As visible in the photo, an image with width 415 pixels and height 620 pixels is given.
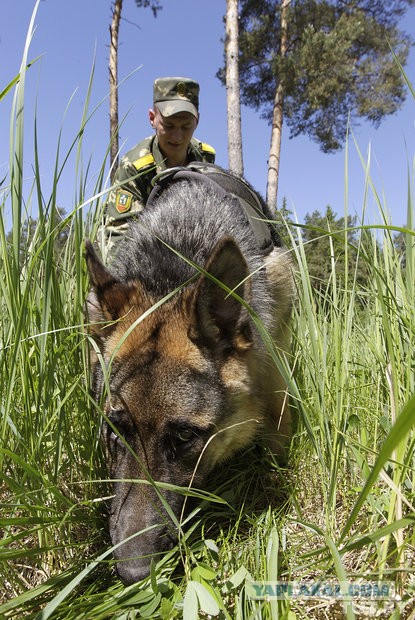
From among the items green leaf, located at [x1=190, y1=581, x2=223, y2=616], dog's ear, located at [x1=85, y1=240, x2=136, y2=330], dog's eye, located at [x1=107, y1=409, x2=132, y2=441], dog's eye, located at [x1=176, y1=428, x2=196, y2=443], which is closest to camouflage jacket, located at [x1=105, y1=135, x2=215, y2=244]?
dog's ear, located at [x1=85, y1=240, x2=136, y2=330]

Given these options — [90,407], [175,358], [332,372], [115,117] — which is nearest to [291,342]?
[332,372]

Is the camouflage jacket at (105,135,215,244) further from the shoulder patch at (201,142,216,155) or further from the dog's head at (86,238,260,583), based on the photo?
the dog's head at (86,238,260,583)

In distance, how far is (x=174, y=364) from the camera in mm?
2154

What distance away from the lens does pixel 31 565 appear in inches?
70.4

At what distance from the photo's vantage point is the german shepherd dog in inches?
74.2

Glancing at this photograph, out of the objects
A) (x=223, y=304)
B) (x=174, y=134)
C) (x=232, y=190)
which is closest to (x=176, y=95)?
(x=174, y=134)

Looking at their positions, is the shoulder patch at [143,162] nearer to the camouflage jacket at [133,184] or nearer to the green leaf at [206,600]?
the camouflage jacket at [133,184]

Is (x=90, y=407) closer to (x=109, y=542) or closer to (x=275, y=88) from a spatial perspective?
(x=109, y=542)

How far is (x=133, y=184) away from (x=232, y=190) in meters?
1.93

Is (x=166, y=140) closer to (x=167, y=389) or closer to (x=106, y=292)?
(x=106, y=292)

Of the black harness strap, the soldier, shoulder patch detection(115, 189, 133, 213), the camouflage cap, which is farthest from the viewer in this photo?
the camouflage cap

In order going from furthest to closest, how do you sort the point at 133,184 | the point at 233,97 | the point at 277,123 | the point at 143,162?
the point at 277,123
the point at 233,97
the point at 143,162
the point at 133,184

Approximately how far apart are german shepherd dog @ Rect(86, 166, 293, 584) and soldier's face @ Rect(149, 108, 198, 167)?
305 centimetres

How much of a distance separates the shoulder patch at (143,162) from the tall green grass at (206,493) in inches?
113
